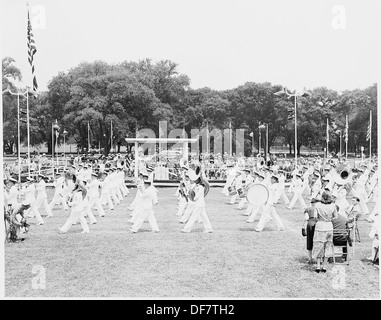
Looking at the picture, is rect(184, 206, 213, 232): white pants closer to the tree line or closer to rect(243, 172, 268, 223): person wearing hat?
rect(243, 172, 268, 223): person wearing hat

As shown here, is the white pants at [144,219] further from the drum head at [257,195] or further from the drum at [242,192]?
the drum at [242,192]

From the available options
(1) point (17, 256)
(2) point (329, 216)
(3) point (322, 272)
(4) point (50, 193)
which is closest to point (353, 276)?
(3) point (322, 272)

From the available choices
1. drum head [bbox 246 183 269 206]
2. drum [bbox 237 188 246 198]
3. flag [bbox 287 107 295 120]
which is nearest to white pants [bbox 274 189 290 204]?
drum [bbox 237 188 246 198]

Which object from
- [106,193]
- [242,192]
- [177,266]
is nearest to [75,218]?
[177,266]

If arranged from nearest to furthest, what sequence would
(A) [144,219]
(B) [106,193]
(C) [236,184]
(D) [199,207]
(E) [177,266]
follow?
(E) [177,266], (D) [199,207], (A) [144,219], (B) [106,193], (C) [236,184]

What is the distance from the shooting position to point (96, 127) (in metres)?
35.4

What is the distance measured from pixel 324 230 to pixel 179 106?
79.2 feet

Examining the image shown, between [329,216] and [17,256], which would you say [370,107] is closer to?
[329,216]

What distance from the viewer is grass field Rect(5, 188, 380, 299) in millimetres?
8562

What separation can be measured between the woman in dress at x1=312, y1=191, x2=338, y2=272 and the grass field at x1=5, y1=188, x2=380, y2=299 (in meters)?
0.25

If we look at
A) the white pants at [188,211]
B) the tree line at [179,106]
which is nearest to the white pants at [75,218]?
the white pants at [188,211]

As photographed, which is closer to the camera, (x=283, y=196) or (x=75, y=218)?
(x=75, y=218)

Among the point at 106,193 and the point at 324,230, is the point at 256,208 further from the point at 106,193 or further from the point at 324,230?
the point at 106,193

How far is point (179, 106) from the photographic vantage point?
33125 millimetres
